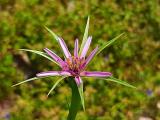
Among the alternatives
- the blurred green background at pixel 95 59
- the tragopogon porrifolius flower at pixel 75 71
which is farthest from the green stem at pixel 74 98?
the blurred green background at pixel 95 59

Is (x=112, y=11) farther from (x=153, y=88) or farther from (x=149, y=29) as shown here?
(x=153, y=88)

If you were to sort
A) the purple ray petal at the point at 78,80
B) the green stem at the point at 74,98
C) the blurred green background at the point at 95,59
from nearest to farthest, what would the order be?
the purple ray petal at the point at 78,80 < the green stem at the point at 74,98 < the blurred green background at the point at 95,59

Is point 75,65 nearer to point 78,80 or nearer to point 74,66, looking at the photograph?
point 74,66

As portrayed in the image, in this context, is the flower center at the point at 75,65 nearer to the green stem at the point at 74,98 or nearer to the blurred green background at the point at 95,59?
the green stem at the point at 74,98

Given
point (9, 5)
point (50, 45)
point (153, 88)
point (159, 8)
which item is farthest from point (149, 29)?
point (9, 5)

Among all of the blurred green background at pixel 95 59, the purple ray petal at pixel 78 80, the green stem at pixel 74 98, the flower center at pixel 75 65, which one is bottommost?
the blurred green background at pixel 95 59

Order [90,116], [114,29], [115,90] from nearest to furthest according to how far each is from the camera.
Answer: [90,116], [115,90], [114,29]
